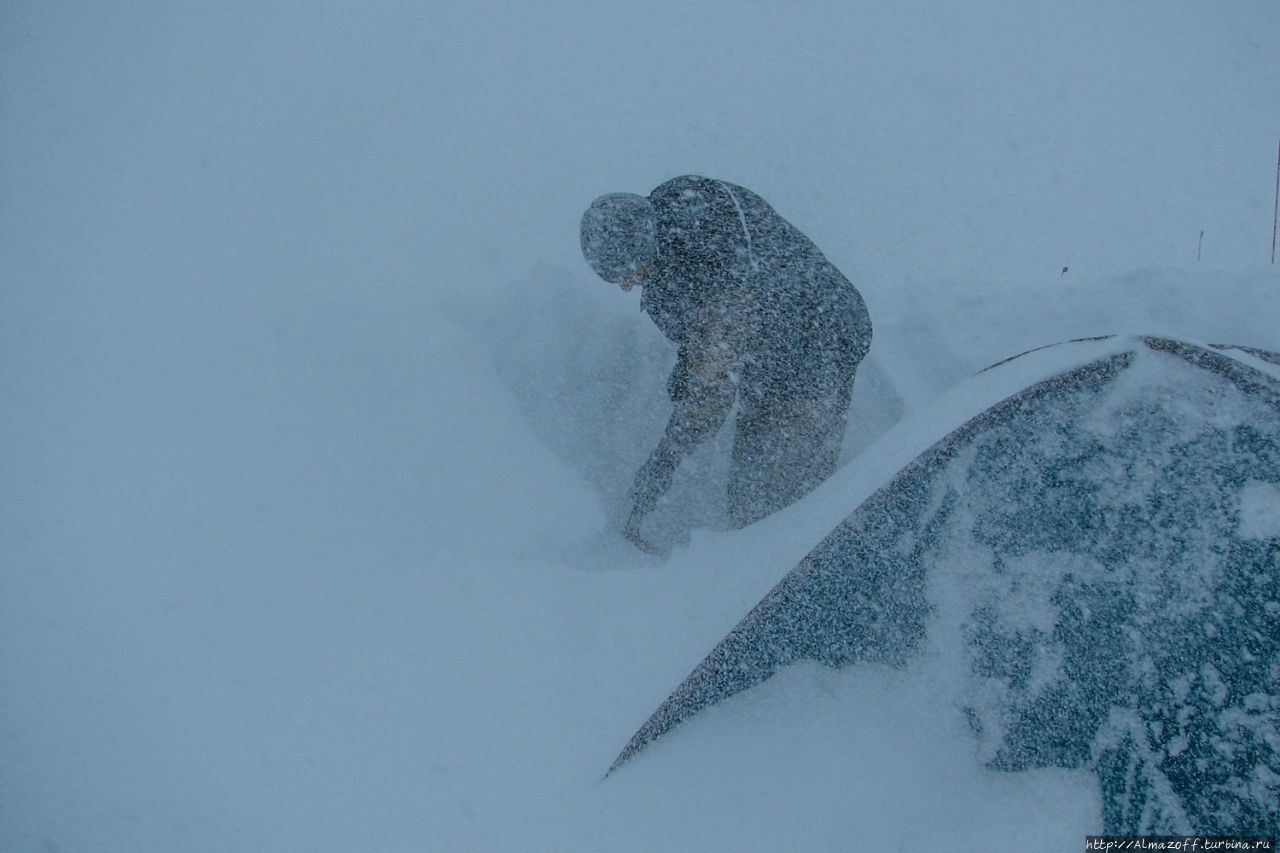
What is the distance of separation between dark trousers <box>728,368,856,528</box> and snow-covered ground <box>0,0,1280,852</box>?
28cm

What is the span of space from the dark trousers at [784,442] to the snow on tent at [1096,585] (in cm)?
56

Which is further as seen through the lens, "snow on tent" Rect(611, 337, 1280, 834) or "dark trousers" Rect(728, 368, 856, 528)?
"dark trousers" Rect(728, 368, 856, 528)

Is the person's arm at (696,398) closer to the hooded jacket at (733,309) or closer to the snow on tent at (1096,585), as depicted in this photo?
the hooded jacket at (733,309)

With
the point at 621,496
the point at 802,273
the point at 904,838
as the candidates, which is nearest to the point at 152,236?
the point at 621,496

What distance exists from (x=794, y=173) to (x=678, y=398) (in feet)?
5.08

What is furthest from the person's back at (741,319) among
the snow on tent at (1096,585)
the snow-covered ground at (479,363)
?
the snow on tent at (1096,585)

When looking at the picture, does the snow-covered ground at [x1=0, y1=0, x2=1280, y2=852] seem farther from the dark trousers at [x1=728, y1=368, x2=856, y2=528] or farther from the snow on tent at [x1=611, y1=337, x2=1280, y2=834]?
the dark trousers at [x1=728, y1=368, x2=856, y2=528]

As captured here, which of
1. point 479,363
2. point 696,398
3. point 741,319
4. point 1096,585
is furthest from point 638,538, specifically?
point 1096,585

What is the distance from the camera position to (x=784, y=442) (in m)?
1.92

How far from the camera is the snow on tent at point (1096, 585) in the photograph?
1083 millimetres

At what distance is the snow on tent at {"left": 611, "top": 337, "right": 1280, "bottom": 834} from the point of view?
108cm

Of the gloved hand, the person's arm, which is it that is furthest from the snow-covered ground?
the person's arm

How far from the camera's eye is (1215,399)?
3.63 ft

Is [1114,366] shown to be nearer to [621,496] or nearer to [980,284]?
[621,496]
